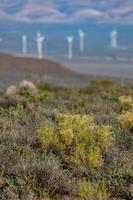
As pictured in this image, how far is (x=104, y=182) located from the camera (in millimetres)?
9133

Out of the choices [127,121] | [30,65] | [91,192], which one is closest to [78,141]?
[91,192]

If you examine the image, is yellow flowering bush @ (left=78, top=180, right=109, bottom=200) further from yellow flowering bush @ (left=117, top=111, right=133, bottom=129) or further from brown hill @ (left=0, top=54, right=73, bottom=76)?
brown hill @ (left=0, top=54, right=73, bottom=76)

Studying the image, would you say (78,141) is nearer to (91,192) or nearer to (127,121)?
(91,192)

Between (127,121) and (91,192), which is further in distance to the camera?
(127,121)

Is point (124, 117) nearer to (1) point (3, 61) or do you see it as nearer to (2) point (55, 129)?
(2) point (55, 129)

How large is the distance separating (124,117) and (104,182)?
4.34 m

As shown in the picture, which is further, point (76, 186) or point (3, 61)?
point (3, 61)

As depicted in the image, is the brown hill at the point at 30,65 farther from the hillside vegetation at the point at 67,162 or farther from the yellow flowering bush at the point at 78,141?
the yellow flowering bush at the point at 78,141

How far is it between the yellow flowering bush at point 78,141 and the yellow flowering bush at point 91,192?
3.58ft

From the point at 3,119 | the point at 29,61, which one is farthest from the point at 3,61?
the point at 3,119

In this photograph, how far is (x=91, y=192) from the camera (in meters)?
8.28

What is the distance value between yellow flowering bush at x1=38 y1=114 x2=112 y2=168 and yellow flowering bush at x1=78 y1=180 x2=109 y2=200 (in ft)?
3.58

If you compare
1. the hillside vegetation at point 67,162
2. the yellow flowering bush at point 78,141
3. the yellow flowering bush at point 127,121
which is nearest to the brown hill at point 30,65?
the yellow flowering bush at point 127,121

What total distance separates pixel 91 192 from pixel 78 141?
2.28 metres
